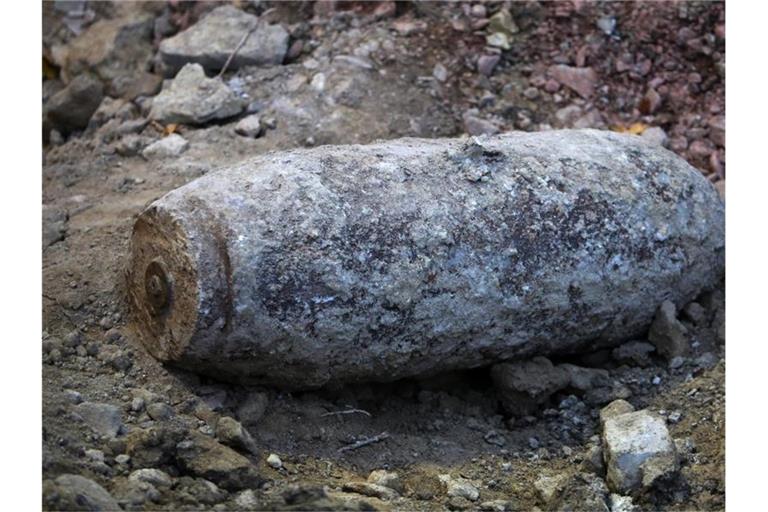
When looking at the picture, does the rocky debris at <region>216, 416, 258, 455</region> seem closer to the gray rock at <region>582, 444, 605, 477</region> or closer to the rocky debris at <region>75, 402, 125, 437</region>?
the rocky debris at <region>75, 402, 125, 437</region>

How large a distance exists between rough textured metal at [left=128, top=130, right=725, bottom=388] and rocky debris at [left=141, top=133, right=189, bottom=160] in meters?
1.32

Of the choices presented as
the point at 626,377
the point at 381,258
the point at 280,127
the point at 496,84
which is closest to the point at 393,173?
the point at 381,258

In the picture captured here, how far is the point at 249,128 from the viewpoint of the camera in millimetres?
4859

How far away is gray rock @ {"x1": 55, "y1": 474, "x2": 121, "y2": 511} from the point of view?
260 centimetres

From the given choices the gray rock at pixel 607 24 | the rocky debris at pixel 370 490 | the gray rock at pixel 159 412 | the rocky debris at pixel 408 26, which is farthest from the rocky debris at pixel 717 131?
the gray rock at pixel 159 412

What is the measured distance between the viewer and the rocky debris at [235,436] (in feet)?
10.4

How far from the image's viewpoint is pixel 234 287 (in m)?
3.17

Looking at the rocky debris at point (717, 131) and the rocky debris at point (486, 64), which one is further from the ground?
the rocky debris at point (486, 64)

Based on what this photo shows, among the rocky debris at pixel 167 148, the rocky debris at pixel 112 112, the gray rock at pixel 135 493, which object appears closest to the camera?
the gray rock at pixel 135 493

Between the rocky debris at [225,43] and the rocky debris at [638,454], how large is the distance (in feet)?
8.89

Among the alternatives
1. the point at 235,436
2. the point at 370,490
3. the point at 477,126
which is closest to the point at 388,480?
the point at 370,490

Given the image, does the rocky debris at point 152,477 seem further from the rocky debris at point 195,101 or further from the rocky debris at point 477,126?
the rocky debris at point 477,126

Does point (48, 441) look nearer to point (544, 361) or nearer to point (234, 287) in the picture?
point (234, 287)

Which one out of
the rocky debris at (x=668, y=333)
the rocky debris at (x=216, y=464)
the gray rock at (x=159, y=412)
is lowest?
the rocky debris at (x=668, y=333)
